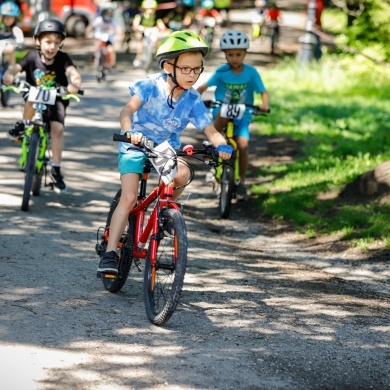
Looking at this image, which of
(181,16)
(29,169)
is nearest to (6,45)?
(29,169)

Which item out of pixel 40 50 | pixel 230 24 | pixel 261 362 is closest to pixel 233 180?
pixel 40 50

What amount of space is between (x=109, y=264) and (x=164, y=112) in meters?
1.16

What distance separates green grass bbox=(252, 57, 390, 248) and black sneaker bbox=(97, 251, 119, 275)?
355cm

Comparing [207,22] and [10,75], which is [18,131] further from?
[207,22]

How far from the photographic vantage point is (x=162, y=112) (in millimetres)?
6828

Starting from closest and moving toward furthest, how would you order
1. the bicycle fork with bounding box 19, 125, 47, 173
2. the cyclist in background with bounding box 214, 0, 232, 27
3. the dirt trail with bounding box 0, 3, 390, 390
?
1. the dirt trail with bounding box 0, 3, 390, 390
2. the bicycle fork with bounding box 19, 125, 47, 173
3. the cyclist in background with bounding box 214, 0, 232, 27

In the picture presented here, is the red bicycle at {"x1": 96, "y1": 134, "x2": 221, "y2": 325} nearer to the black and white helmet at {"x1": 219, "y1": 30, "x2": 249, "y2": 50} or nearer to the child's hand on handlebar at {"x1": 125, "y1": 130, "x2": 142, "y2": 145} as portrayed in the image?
the child's hand on handlebar at {"x1": 125, "y1": 130, "x2": 142, "y2": 145}

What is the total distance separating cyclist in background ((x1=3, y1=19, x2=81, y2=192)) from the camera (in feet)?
32.1

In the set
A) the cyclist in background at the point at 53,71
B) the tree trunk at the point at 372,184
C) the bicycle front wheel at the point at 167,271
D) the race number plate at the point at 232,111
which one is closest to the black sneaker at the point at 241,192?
the race number plate at the point at 232,111

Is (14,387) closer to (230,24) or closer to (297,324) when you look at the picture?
(297,324)

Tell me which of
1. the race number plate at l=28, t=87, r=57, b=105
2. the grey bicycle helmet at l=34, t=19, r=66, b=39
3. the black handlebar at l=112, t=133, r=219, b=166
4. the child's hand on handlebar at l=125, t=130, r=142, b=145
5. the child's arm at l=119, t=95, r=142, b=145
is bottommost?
the black handlebar at l=112, t=133, r=219, b=166

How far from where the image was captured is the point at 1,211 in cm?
969

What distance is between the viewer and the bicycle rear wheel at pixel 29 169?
9680 millimetres

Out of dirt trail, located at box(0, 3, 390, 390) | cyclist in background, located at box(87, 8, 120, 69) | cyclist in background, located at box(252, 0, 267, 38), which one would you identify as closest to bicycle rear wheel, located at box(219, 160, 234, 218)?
dirt trail, located at box(0, 3, 390, 390)
